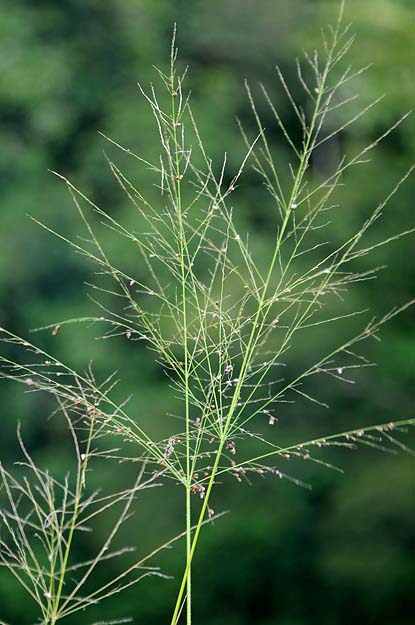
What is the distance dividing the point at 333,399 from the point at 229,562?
1.19m

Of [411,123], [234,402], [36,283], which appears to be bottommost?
[36,283]

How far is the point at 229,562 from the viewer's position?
607cm

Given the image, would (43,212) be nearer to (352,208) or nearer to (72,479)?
(72,479)

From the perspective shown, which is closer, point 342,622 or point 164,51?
point 342,622

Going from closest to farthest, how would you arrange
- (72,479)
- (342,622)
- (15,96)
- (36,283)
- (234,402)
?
(234,402), (342,622), (72,479), (36,283), (15,96)

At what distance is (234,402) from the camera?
76 cm

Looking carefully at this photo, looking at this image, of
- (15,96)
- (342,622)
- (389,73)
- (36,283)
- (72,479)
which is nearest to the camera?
(342,622)

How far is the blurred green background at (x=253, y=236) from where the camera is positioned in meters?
5.66

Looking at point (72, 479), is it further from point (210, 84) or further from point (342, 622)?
point (210, 84)

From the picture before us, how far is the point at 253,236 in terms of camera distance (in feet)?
23.4

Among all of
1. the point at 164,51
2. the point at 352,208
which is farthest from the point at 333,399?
the point at 164,51

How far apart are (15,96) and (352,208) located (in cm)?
356

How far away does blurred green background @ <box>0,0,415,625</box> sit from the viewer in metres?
5.66

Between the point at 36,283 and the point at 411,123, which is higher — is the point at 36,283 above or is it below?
below
